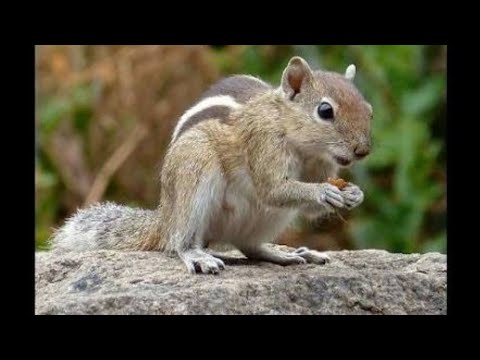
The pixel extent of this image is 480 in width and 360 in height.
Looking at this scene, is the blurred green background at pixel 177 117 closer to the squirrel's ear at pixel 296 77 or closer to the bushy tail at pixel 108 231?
the bushy tail at pixel 108 231

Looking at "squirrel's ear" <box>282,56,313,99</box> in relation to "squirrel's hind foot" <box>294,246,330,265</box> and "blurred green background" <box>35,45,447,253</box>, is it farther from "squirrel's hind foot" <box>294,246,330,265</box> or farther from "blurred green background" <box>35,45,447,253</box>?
"blurred green background" <box>35,45,447,253</box>

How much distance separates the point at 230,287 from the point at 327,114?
48.9 inches

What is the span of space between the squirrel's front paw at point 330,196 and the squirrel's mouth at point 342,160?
145 millimetres

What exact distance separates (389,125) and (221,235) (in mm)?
3446

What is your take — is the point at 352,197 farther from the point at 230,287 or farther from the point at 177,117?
the point at 177,117

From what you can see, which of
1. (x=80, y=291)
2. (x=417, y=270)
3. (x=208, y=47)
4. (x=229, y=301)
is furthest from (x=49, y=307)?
(x=208, y=47)

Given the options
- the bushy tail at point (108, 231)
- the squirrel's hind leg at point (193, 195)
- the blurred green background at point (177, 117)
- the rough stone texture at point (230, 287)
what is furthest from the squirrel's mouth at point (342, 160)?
the blurred green background at point (177, 117)

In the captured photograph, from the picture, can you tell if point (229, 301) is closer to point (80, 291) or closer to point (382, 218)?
point (80, 291)

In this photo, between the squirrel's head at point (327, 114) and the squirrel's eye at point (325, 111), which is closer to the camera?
the squirrel's head at point (327, 114)

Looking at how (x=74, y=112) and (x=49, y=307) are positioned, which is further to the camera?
(x=74, y=112)

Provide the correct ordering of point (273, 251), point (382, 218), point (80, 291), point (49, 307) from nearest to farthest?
point (49, 307) < point (80, 291) < point (273, 251) < point (382, 218)

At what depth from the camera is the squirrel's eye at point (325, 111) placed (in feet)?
20.1

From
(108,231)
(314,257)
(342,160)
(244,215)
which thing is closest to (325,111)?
(342,160)

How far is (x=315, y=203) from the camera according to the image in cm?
616
